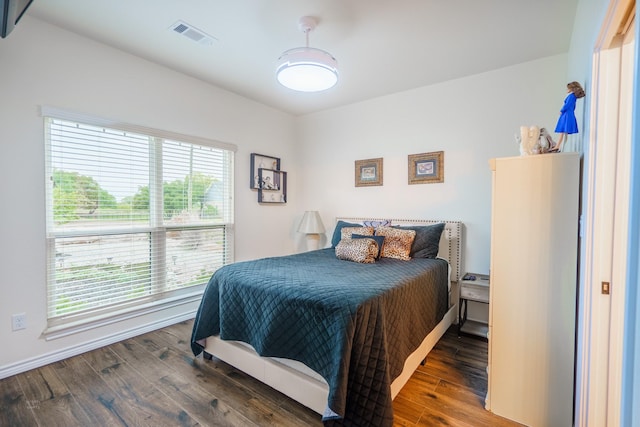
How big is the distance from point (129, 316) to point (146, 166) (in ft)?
4.67

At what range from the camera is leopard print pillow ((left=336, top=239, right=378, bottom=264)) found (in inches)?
108

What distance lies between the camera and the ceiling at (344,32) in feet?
6.63

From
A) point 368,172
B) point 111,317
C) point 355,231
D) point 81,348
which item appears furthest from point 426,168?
point 81,348

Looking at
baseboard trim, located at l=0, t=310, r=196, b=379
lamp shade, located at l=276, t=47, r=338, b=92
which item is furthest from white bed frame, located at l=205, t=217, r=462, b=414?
lamp shade, located at l=276, t=47, r=338, b=92

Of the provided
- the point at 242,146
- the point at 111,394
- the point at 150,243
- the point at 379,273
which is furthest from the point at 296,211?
the point at 111,394

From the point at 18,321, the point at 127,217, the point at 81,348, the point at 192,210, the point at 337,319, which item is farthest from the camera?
the point at 192,210

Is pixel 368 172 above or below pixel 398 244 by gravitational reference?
above

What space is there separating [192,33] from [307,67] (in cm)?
108

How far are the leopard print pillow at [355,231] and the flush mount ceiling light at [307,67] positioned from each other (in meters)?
1.57

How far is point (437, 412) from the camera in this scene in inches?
68.2

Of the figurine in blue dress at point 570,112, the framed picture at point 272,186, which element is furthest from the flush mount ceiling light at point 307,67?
the framed picture at point 272,186

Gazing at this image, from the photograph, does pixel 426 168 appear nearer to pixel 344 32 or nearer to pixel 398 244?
pixel 398 244

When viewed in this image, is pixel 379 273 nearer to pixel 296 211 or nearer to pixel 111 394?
pixel 111 394

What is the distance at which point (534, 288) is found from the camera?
166cm
